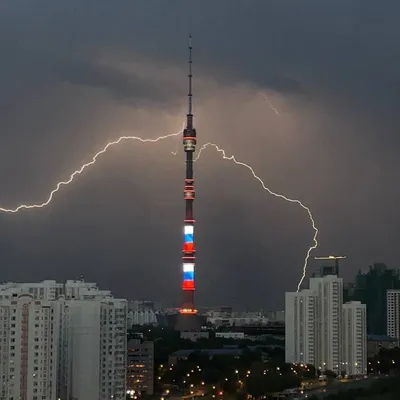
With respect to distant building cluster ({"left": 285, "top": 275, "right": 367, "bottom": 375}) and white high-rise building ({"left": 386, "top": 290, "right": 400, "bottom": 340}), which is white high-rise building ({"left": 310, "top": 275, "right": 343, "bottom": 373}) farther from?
white high-rise building ({"left": 386, "top": 290, "right": 400, "bottom": 340})

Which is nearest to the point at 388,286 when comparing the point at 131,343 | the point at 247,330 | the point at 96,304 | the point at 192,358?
the point at 247,330

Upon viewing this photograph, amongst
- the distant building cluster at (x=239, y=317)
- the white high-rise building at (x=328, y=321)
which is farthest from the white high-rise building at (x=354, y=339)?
the distant building cluster at (x=239, y=317)

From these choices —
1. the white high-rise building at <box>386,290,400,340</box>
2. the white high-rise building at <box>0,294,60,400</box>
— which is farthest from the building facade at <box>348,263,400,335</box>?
the white high-rise building at <box>0,294,60,400</box>

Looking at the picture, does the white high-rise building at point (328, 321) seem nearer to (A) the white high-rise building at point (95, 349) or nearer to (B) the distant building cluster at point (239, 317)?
(A) the white high-rise building at point (95, 349)

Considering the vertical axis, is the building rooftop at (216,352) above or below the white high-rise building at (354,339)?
below

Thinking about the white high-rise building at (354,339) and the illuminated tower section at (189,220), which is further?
the illuminated tower section at (189,220)
